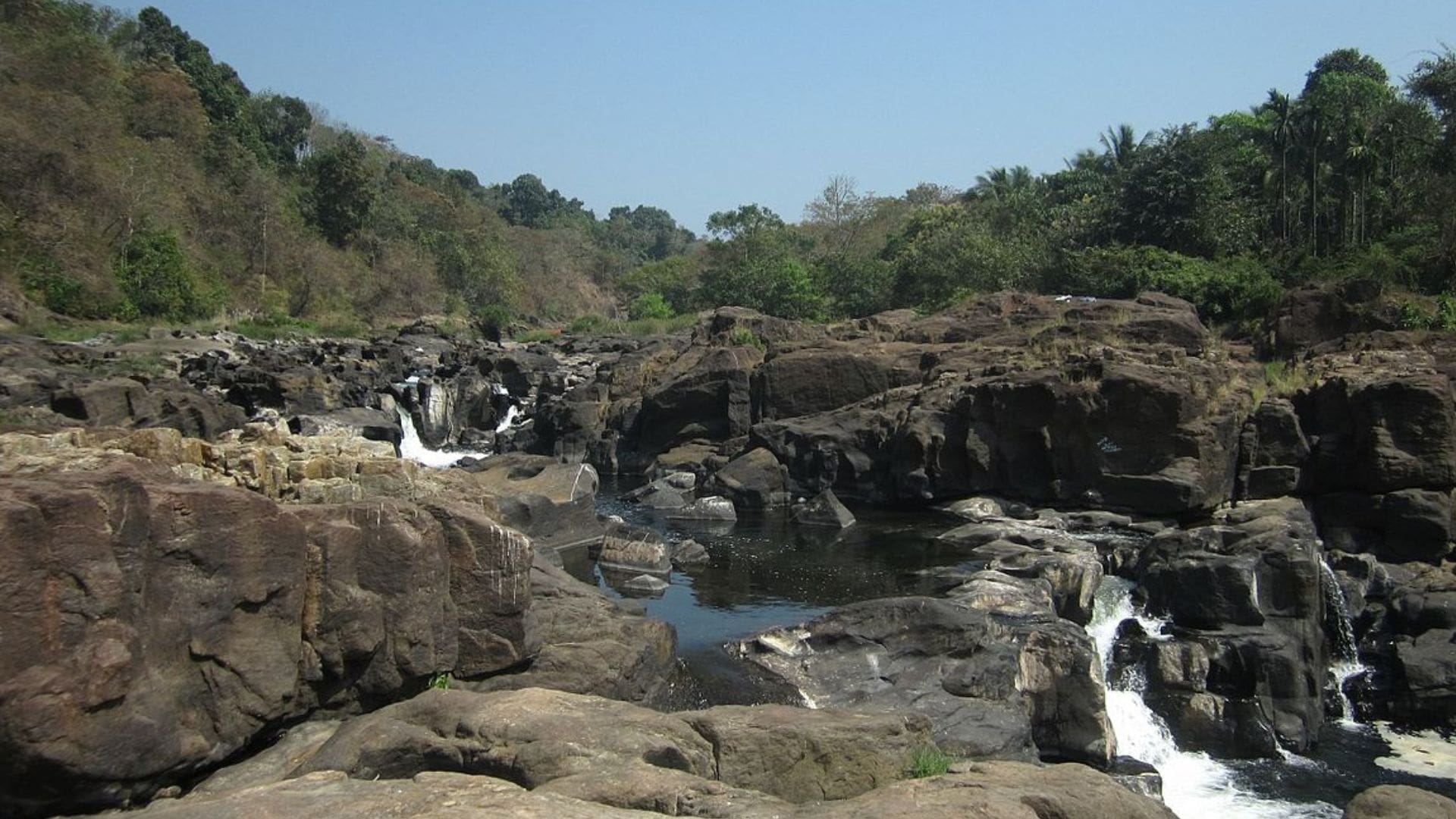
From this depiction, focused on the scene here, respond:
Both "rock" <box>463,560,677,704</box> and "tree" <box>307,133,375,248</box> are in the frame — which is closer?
"rock" <box>463,560,677,704</box>

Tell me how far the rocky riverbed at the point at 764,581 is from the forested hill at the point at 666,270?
28.9 feet

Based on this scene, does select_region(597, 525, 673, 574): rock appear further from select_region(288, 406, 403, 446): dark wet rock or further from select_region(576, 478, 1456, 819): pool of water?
select_region(288, 406, 403, 446): dark wet rock

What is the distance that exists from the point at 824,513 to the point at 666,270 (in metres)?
59.6

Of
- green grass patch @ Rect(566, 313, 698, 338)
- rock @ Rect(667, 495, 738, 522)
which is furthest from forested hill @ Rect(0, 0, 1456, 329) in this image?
rock @ Rect(667, 495, 738, 522)

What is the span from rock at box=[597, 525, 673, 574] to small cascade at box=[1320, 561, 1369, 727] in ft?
33.2

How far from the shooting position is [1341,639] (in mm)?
16688

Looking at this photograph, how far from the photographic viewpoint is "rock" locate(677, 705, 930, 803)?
8.12m

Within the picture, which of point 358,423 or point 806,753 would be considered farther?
point 358,423

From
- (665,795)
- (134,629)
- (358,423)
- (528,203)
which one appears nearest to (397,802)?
(665,795)

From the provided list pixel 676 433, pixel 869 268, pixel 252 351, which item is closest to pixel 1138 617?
pixel 676 433

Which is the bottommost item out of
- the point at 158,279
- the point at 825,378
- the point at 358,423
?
the point at 358,423

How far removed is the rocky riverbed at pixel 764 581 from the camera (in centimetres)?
726

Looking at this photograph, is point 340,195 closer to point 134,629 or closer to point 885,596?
point 885,596

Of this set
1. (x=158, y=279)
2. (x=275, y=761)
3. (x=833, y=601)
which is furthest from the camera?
(x=158, y=279)
